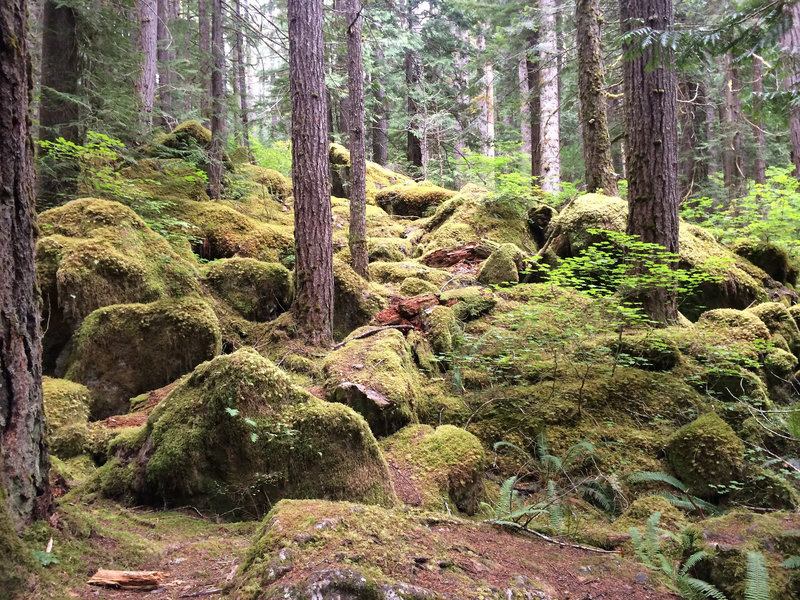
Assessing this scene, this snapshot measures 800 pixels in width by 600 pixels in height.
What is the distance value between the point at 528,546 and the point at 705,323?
5.66m

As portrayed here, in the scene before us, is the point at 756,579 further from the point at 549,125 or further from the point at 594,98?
the point at 549,125

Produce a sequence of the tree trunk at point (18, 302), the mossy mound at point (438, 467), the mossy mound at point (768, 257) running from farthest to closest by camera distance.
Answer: the mossy mound at point (768, 257), the mossy mound at point (438, 467), the tree trunk at point (18, 302)

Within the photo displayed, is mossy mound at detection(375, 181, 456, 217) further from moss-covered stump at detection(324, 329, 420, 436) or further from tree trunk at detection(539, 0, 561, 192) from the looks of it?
moss-covered stump at detection(324, 329, 420, 436)

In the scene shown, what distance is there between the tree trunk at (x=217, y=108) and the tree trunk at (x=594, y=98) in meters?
7.79

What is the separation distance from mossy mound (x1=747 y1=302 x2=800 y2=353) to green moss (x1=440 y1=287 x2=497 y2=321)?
417 centimetres

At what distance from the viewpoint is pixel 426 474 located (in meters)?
4.21

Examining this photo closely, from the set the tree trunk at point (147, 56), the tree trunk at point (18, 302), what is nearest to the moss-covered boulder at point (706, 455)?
the tree trunk at point (18, 302)

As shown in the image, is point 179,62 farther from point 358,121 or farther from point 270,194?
point 358,121

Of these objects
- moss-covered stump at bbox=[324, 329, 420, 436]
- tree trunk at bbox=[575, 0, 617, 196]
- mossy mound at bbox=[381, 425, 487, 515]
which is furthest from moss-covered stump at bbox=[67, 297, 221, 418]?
tree trunk at bbox=[575, 0, 617, 196]

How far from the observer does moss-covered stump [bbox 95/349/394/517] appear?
134 inches

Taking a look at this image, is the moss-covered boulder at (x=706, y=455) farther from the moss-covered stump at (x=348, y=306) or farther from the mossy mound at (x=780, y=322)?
the moss-covered stump at (x=348, y=306)

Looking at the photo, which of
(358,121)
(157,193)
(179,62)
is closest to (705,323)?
(358,121)

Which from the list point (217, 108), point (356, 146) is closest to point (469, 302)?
point (356, 146)

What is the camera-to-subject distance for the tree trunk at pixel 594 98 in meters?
9.75
